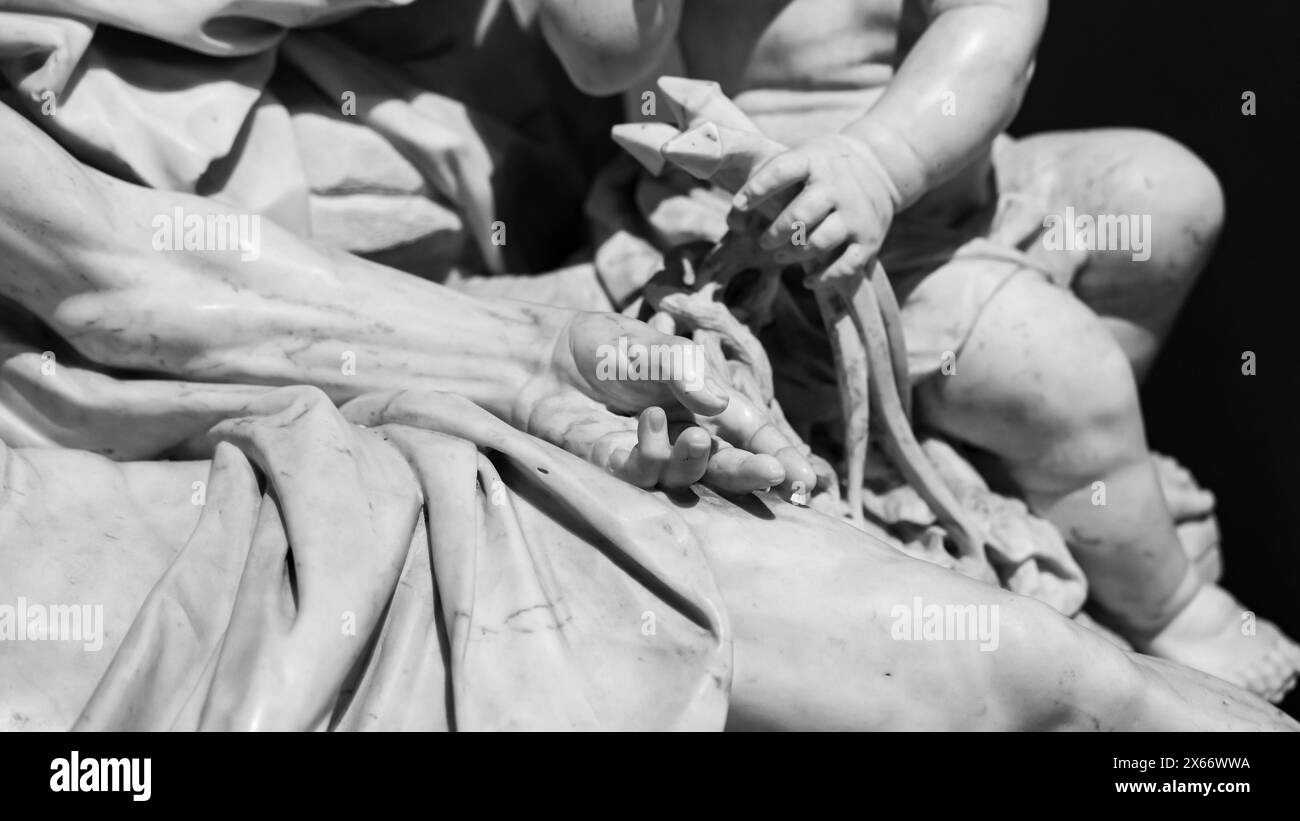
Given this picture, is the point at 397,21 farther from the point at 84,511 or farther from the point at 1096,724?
the point at 1096,724

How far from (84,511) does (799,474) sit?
2.24ft

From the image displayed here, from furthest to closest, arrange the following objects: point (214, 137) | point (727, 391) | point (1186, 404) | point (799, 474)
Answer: point (1186, 404), point (214, 137), point (727, 391), point (799, 474)

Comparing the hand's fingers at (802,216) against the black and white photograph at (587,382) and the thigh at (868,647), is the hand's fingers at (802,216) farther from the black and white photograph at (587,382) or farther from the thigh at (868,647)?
the thigh at (868,647)

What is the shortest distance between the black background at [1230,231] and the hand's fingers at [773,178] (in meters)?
1.40

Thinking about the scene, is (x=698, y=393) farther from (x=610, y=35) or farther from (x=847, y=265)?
(x=610, y=35)

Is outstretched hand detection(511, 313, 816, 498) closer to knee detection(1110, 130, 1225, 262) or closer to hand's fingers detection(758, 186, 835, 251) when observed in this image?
hand's fingers detection(758, 186, 835, 251)

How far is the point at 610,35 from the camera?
5.93 ft

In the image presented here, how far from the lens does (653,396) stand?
5.29 feet

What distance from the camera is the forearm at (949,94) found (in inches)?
69.5

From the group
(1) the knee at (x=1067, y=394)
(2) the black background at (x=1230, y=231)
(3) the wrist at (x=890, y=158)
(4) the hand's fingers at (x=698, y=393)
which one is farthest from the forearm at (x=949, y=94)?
(2) the black background at (x=1230, y=231)

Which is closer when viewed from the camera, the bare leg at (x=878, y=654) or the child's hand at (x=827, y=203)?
the bare leg at (x=878, y=654)

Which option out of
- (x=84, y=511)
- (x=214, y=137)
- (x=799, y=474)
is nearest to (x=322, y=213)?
(x=214, y=137)

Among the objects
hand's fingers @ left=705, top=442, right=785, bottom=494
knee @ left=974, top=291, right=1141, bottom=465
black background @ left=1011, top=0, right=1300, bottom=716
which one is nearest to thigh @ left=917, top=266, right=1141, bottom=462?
knee @ left=974, top=291, right=1141, bottom=465

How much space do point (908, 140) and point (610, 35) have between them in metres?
0.35
